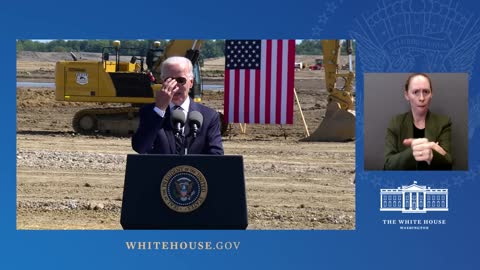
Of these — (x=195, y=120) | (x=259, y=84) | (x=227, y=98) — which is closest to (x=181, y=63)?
(x=227, y=98)

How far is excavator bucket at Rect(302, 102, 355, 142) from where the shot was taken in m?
16.1

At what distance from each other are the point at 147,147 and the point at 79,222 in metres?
1.11

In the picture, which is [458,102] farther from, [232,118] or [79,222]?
[79,222]

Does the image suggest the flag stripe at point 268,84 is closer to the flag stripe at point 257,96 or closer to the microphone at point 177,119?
the flag stripe at point 257,96

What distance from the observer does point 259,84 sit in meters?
16.3

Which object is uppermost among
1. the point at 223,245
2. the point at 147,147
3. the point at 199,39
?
the point at 199,39

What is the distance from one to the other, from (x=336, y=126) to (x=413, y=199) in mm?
1064

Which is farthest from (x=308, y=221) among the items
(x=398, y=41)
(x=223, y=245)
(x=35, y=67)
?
(x=35, y=67)

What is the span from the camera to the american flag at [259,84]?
1608cm

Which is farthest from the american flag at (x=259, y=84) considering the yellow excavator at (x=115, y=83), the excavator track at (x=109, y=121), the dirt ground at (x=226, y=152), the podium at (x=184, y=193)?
the podium at (x=184, y=193)

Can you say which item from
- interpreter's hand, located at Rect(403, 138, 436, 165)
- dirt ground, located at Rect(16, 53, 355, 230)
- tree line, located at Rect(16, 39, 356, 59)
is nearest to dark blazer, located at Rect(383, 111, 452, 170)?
interpreter's hand, located at Rect(403, 138, 436, 165)

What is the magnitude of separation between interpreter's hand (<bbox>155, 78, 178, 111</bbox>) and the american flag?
627mm

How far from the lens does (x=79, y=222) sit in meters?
16.1

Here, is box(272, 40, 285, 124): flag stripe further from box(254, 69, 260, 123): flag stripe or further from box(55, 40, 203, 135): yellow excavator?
box(55, 40, 203, 135): yellow excavator
